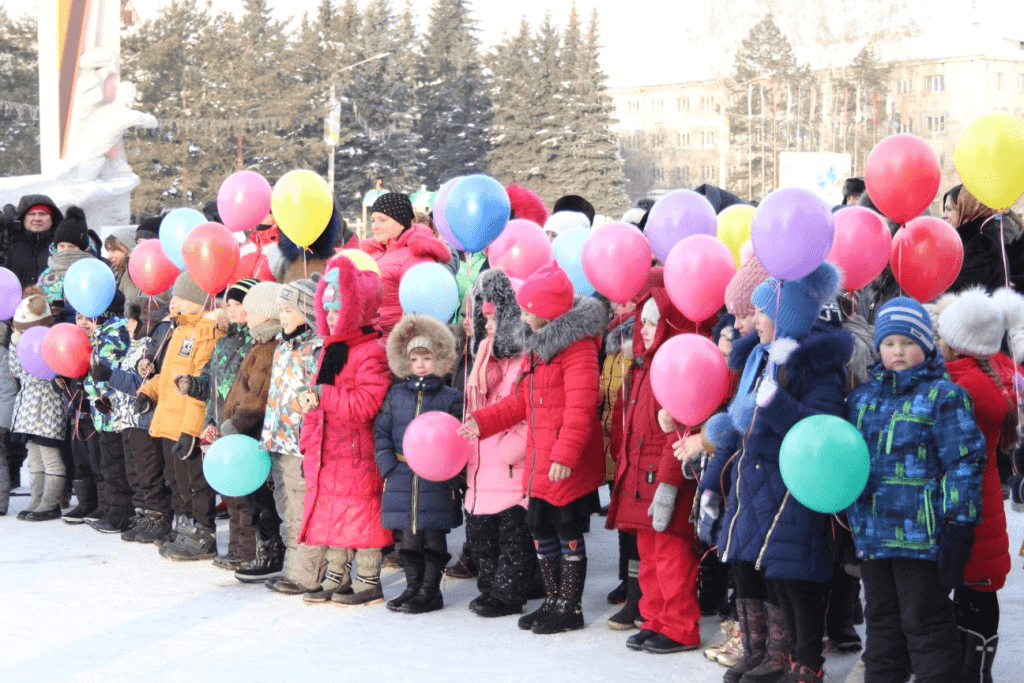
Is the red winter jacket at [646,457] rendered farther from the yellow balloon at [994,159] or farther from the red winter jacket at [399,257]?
the red winter jacket at [399,257]

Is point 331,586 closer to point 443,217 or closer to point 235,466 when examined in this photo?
point 235,466

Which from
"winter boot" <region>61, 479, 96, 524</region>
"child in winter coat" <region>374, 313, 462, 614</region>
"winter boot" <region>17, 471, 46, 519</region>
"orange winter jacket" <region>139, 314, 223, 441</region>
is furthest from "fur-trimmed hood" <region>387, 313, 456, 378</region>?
"winter boot" <region>17, 471, 46, 519</region>

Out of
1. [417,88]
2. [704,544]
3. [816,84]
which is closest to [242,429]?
[704,544]

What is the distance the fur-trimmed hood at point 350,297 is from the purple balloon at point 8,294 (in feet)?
10.7

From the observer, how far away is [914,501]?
437cm

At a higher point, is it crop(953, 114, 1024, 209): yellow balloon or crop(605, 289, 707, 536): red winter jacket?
crop(953, 114, 1024, 209): yellow balloon

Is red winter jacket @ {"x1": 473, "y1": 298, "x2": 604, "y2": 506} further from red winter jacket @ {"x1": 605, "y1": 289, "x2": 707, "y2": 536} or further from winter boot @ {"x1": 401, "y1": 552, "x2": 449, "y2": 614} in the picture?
winter boot @ {"x1": 401, "y1": 552, "x2": 449, "y2": 614}

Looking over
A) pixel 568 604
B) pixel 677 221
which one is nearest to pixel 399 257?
pixel 677 221

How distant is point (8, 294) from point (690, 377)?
554cm

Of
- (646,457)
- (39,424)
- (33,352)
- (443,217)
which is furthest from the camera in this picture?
(39,424)

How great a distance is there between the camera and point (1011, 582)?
6750 mm

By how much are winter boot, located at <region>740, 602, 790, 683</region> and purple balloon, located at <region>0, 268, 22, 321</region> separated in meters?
5.84

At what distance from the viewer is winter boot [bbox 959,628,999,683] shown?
4.71 meters

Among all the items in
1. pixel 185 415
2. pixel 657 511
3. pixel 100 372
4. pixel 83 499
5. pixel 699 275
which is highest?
pixel 699 275
